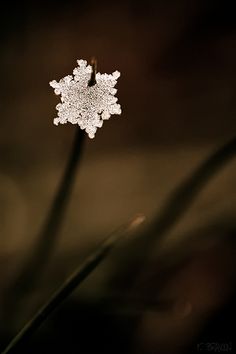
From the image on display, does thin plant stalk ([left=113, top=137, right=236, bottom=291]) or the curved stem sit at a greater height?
the curved stem

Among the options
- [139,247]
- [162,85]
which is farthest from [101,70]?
[139,247]

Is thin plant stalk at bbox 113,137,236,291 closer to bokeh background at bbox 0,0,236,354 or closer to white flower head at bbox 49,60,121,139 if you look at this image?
bokeh background at bbox 0,0,236,354

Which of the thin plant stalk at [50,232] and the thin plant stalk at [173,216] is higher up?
the thin plant stalk at [50,232]

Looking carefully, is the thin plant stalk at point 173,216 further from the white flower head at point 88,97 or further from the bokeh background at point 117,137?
the white flower head at point 88,97

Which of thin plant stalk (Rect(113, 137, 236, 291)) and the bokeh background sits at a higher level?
the bokeh background

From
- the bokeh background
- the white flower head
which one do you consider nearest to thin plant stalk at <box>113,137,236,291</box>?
the bokeh background

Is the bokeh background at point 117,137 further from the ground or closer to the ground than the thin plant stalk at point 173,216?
further from the ground

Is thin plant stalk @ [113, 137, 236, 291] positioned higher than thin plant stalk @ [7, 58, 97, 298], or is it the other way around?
thin plant stalk @ [7, 58, 97, 298]

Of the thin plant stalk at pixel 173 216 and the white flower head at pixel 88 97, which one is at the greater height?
the white flower head at pixel 88 97

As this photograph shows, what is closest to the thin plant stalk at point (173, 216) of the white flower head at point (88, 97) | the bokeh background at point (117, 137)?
the bokeh background at point (117, 137)
